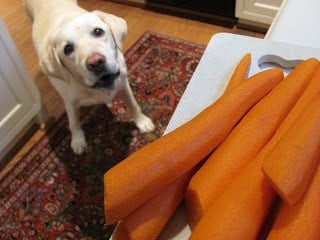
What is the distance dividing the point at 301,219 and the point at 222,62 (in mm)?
459

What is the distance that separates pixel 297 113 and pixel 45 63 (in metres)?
0.82

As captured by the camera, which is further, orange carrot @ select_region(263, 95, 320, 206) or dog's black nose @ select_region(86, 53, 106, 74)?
dog's black nose @ select_region(86, 53, 106, 74)

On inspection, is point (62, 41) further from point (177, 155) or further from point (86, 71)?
point (177, 155)

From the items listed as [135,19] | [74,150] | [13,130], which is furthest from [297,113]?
[135,19]

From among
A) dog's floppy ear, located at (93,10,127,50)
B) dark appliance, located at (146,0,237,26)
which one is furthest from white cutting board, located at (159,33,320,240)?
dark appliance, located at (146,0,237,26)

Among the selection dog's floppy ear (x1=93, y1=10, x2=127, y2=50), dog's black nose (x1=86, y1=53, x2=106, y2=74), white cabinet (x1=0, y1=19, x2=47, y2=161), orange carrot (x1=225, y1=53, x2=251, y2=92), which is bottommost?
white cabinet (x1=0, y1=19, x2=47, y2=161)

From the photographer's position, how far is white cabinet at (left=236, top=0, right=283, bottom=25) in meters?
1.67

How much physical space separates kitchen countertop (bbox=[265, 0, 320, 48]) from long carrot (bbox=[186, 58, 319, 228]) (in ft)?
0.77

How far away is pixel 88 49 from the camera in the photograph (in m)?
0.96

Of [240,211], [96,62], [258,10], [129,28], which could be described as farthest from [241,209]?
[129,28]

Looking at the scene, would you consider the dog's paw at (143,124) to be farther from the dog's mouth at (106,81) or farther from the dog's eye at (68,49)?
the dog's eye at (68,49)

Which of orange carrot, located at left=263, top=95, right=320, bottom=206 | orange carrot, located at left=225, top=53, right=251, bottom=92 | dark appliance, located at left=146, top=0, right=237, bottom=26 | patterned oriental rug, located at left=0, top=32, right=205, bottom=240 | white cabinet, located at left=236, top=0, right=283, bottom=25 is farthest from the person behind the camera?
dark appliance, located at left=146, top=0, right=237, bottom=26

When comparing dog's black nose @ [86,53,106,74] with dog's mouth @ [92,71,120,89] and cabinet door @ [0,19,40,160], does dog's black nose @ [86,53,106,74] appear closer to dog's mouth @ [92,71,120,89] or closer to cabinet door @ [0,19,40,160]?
dog's mouth @ [92,71,120,89]

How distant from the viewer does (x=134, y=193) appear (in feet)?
1.71
